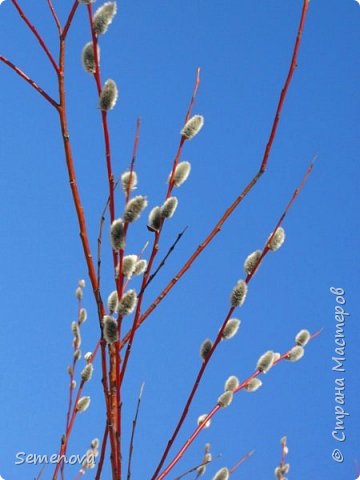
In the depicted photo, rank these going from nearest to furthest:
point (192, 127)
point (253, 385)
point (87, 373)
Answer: point (192, 127) → point (253, 385) → point (87, 373)

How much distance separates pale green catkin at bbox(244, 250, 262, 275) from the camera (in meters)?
1.17

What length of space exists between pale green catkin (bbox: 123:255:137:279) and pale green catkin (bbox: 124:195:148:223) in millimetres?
82

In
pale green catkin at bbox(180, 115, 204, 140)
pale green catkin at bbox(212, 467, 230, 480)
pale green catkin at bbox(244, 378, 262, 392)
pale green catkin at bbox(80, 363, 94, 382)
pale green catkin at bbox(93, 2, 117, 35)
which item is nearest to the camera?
pale green catkin at bbox(93, 2, 117, 35)

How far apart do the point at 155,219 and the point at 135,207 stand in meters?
0.07

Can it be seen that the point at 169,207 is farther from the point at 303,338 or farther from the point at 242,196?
the point at 303,338

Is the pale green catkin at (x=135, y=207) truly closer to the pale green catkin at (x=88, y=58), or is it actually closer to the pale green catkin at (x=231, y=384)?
the pale green catkin at (x=88, y=58)

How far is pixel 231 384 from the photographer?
138 centimetres

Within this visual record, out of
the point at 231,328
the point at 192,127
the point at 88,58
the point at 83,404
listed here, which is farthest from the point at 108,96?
the point at 83,404

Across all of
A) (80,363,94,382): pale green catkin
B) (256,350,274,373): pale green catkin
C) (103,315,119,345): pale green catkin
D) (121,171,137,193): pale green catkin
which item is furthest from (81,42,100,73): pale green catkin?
(80,363,94,382): pale green catkin

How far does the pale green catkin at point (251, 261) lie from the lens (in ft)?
3.85

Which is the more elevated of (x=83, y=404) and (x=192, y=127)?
(x=192, y=127)

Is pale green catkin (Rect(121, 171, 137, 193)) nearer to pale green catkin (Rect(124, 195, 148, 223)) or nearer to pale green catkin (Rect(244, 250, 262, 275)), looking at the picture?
pale green catkin (Rect(124, 195, 148, 223))

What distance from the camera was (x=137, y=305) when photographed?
3.54ft

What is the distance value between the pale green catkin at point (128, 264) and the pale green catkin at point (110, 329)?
0.10 metres
